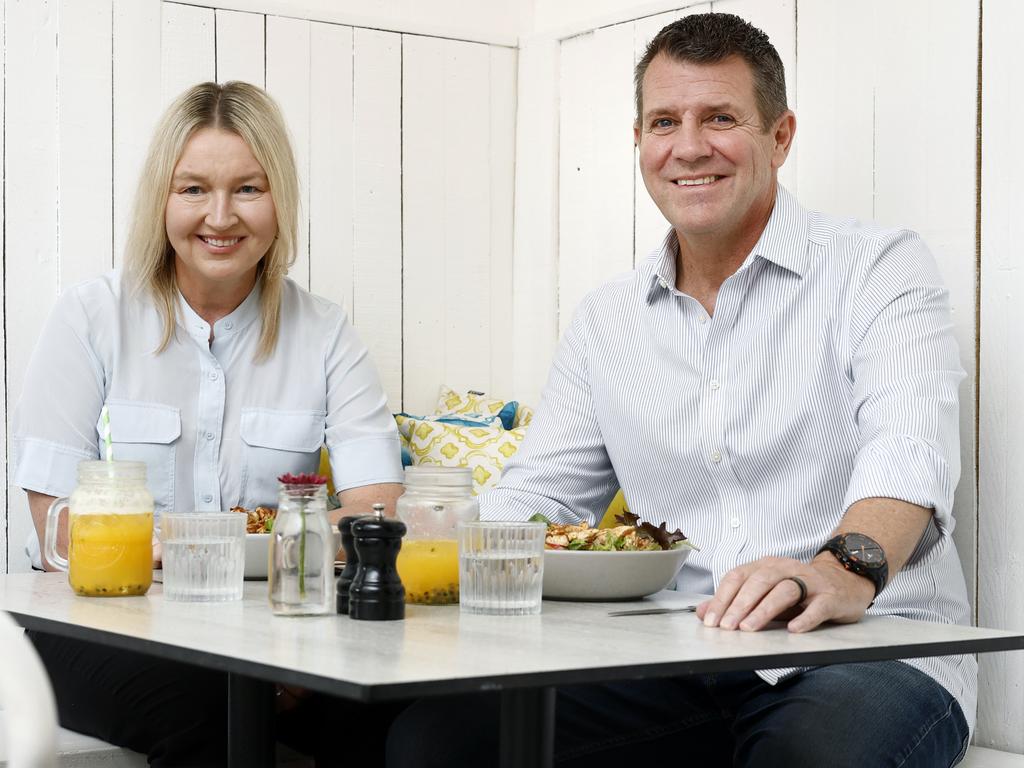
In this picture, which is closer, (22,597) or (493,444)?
(22,597)

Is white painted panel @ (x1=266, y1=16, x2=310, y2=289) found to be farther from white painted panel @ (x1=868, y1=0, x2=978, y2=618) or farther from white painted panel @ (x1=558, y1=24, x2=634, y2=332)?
white painted panel @ (x1=868, y1=0, x2=978, y2=618)

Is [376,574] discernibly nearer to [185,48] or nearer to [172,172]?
[172,172]

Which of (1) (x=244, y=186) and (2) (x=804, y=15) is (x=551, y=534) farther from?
(2) (x=804, y=15)

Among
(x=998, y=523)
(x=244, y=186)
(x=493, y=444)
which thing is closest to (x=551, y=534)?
(x=998, y=523)

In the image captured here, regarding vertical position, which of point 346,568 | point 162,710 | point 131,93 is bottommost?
point 162,710

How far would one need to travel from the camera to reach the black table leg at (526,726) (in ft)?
4.01

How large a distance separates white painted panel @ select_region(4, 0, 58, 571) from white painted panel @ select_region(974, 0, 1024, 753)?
6.02ft

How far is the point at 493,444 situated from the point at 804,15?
1060mm

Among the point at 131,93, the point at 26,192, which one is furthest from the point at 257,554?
the point at 131,93

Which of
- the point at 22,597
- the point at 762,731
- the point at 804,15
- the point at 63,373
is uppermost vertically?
the point at 804,15

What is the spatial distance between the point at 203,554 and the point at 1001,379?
134cm

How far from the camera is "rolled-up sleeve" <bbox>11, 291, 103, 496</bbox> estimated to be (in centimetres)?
229

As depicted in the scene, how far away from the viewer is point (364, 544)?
4.56ft

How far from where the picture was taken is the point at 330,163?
3.23 meters
